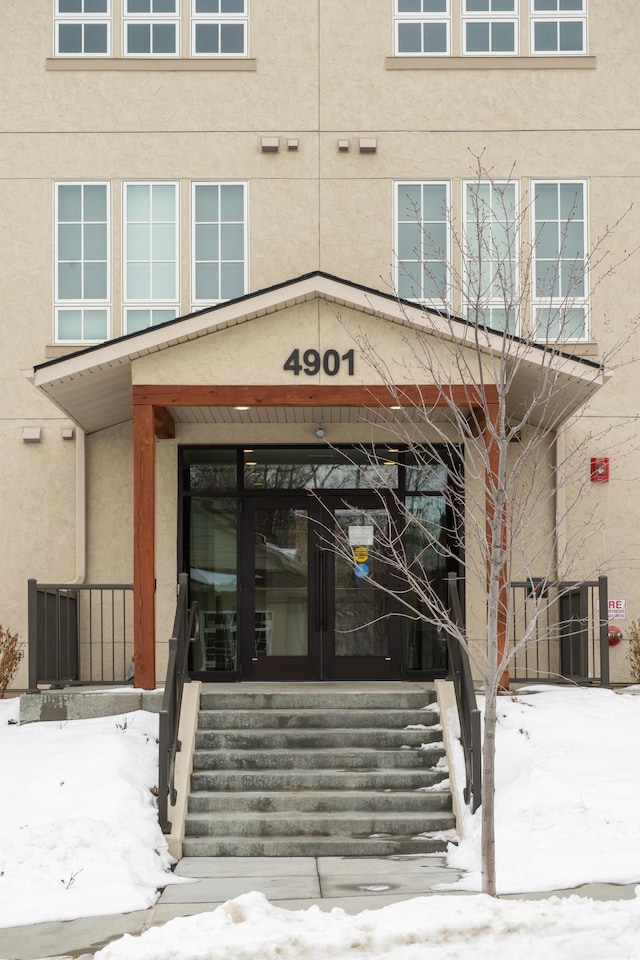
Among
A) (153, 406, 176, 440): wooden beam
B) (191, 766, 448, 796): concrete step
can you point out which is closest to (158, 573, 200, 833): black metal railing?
(191, 766, 448, 796): concrete step

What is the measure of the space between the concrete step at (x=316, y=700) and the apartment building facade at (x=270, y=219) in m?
2.15

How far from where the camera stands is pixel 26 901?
7422mm

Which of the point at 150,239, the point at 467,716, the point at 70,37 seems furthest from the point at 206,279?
the point at 467,716

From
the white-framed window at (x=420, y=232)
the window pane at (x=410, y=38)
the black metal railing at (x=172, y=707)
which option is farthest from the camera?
the window pane at (x=410, y=38)

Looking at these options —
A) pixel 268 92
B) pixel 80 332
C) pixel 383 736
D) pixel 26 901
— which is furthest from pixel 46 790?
pixel 268 92

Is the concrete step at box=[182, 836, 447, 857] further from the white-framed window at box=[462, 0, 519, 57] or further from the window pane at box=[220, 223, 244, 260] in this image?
the white-framed window at box=[462, 0, 519, 57]

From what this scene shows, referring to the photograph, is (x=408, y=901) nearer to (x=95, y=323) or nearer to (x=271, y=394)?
(x=271, y=394)

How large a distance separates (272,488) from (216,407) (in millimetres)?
1612

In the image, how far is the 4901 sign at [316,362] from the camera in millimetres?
11430

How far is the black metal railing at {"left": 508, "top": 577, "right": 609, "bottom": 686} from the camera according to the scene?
1185cm

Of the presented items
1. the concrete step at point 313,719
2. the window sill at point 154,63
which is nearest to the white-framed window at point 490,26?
the window sill at point 154,63

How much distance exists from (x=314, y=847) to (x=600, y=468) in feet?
20.6

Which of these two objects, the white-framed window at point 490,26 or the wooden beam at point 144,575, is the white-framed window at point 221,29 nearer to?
the white-framed window at point 490,26

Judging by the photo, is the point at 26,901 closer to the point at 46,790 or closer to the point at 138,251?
the point at 46,790
